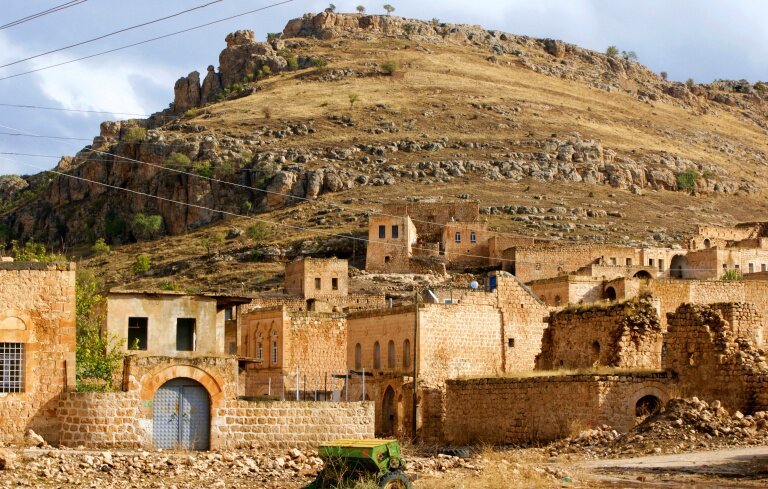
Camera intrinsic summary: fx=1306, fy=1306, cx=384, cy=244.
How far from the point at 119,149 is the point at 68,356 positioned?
97.9 m

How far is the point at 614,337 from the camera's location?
114 feet

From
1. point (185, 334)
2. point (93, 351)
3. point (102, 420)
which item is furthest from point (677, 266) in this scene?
point (102, 420)

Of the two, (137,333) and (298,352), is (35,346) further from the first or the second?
(298,352)

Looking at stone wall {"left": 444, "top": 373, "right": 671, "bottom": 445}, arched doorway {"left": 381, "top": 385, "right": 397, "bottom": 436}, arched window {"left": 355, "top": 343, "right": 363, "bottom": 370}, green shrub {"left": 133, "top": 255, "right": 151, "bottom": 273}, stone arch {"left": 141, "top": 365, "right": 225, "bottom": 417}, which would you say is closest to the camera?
stone arch {"left": 141, "top": 365, "right": 225, "bottom": 417}

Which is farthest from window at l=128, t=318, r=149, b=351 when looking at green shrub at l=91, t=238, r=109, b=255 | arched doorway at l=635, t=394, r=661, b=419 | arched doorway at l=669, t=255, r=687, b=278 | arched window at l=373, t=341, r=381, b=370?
green shrub at l=91, t=238, r=109, b=255

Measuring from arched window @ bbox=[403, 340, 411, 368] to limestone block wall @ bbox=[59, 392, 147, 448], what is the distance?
16483 mm

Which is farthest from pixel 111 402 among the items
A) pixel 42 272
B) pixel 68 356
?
pixel 42 272

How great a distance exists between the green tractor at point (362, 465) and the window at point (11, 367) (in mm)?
7959

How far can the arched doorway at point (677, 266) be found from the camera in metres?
81.2

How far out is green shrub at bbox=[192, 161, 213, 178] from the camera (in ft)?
372

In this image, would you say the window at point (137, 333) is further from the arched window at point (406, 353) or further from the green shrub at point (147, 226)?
the green shrub at point (147, 226)

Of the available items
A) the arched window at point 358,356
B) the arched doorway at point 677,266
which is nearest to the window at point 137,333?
the arched window at point 358,356

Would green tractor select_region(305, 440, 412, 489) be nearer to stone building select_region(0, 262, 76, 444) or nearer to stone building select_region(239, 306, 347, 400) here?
stone building select_region(0, 262, 76, 444)

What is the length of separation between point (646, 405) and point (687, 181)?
303 feet
